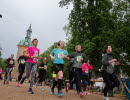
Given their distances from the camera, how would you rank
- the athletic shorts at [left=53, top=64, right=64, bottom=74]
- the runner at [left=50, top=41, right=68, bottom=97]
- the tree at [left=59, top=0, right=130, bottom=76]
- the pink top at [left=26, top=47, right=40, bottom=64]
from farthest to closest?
the tree at [left=59, top=0, right=130, bottom=76]
the pink top at [left=26, top=47, right=40, bottom=64]
the athletic shorts at [left=53, top=64, right=64, bottom=74]
the runner at [left=50, top=41, right=68, bottom=97]

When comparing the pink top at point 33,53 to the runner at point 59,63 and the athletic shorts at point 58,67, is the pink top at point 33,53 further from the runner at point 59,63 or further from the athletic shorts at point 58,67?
the athletic shorts at point 58,67

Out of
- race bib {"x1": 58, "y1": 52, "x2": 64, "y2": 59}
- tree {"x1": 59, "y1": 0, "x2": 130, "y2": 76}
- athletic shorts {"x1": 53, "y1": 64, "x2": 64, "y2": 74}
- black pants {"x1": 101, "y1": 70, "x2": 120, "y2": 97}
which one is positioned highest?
tree {"x1": 59, "y1": 0, "x2": 130, "y2": 76}

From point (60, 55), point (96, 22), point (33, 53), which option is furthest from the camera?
point (96, 22)

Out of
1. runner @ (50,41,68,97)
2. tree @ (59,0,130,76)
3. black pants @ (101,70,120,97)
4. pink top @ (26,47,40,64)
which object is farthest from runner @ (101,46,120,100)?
tree @ (59,0,130,76)

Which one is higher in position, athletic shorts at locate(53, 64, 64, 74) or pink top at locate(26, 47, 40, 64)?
pink top at locate(26, 47, 40, 64)

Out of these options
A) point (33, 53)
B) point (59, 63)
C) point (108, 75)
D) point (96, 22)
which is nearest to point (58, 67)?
point (59, 63)

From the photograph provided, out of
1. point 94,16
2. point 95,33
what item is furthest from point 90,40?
point 94,16

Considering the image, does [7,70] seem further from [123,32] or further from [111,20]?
[111,20]

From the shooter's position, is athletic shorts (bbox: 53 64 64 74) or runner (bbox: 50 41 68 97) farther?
athletic shorts (bbox: 53 64 64 74)

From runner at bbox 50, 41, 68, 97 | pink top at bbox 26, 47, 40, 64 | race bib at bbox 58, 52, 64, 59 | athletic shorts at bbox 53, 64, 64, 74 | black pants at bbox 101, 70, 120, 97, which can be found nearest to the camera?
black pants at bbox 101, 70, 120, 97

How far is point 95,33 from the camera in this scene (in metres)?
24.4

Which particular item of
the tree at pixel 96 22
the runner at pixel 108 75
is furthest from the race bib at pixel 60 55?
the tree at pixel 96 22

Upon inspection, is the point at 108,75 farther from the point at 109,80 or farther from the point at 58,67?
the point at 58,67

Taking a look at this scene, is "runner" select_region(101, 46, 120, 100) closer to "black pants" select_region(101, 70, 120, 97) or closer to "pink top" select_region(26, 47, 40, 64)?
"black pants" select_region(101, 70, 120, 97)
